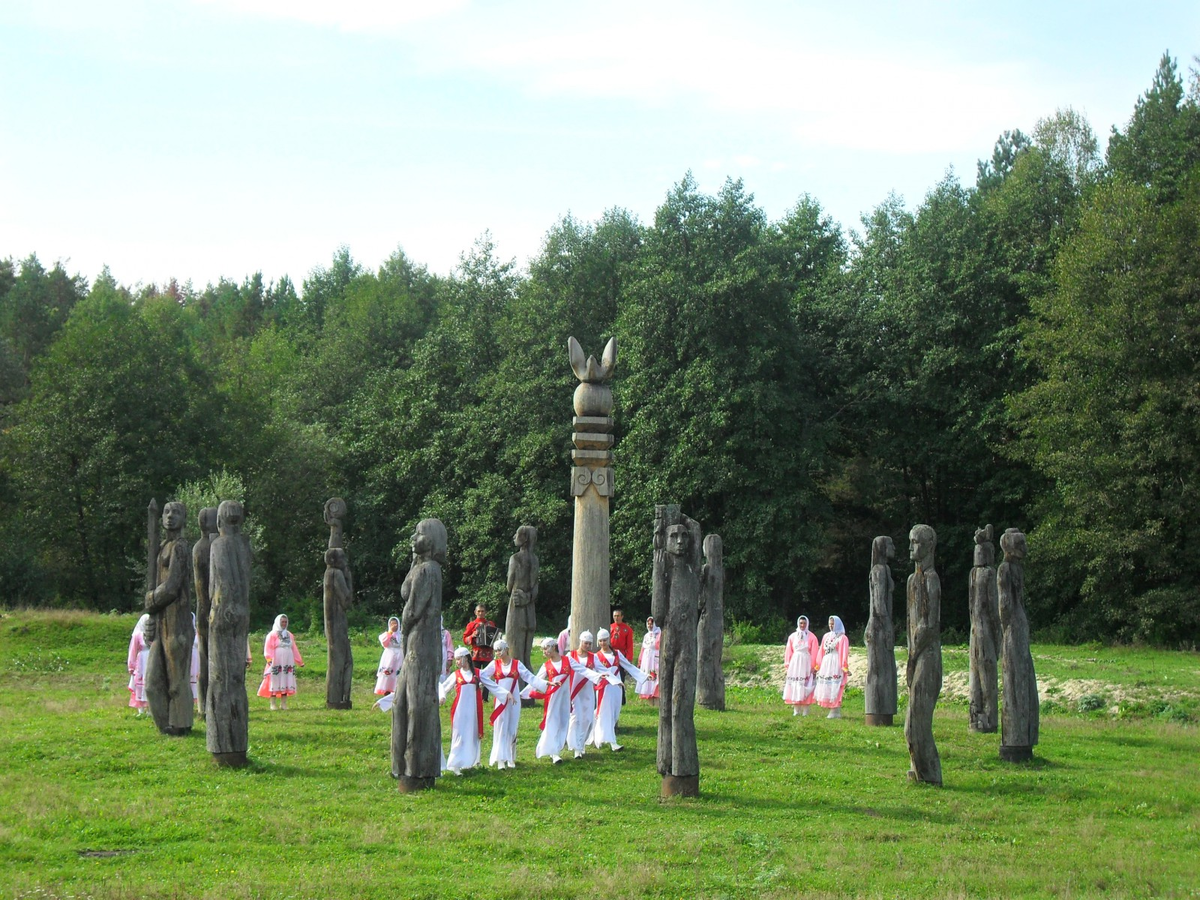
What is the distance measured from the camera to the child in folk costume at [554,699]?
56.6 feet

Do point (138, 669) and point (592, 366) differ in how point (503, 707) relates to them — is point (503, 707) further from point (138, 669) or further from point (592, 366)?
point (138, 669)

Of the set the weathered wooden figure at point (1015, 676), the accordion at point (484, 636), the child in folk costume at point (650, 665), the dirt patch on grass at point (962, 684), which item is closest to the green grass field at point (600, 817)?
the weathered wooden figure at point (1015, 676)

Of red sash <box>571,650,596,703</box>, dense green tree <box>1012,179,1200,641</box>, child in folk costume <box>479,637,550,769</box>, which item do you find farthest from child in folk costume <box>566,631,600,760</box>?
dense green tree <box>1012,179,1200,641</box>

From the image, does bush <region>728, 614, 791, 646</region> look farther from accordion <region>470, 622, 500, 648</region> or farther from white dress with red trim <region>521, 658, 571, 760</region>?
white dress with red trim <region>521, 658, 571, 760</region>

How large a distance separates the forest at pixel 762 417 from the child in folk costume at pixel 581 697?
20.5 metres

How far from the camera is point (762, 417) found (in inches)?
1543

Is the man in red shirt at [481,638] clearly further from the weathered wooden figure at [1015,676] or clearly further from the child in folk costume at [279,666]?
the weathered wooden figure at [1015,676]

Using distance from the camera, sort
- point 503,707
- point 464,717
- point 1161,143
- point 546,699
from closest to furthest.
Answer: point 464,717 < point 503,707 < point 546,699 < point 1161,143

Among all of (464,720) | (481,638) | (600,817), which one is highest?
(481,638)

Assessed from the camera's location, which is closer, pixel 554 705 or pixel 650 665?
pixel 554 705

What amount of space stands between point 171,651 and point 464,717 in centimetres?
493

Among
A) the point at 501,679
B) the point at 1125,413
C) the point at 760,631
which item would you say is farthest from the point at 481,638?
the point at 1125,413

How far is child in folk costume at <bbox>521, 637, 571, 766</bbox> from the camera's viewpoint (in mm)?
17266

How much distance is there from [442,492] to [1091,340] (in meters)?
22.9
